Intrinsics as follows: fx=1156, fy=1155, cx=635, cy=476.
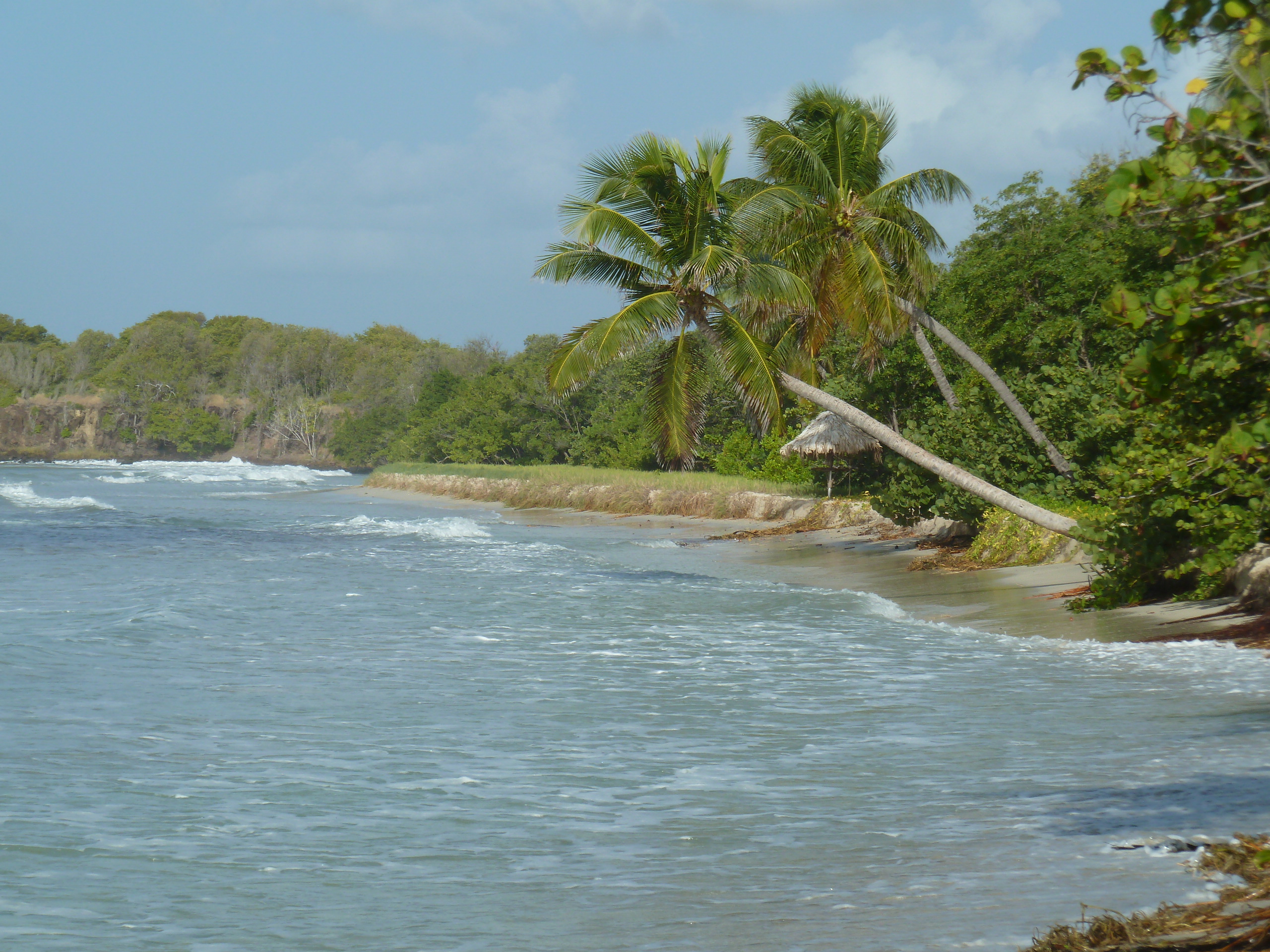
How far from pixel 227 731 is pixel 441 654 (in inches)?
142

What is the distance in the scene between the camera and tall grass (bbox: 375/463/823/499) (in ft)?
112

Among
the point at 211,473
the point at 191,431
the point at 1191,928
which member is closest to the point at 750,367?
the point at 1191,928

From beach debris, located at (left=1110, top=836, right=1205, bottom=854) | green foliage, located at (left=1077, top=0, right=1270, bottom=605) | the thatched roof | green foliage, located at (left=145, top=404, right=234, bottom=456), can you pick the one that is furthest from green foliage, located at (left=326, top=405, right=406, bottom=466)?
green foliage, located at (left=1077, top=0, right=1270, bottom=605)

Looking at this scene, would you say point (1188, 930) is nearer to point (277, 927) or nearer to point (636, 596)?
point (277, 927)

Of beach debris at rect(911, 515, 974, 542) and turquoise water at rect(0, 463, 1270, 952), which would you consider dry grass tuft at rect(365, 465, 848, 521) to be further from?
turquoise water at rect(0, 463, 1270, 952)

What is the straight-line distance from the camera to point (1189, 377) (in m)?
3.34

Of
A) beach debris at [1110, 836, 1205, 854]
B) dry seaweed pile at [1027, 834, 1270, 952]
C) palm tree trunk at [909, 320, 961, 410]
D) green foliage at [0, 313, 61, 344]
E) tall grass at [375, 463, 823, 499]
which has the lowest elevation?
beach debris at [1110, 836, 1205, 854]

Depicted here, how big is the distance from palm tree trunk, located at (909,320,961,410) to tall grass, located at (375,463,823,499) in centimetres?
1059

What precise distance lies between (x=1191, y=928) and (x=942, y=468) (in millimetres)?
12863

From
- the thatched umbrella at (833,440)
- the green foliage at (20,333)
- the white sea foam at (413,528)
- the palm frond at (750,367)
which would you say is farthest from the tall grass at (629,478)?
the green foliage at (20,333)

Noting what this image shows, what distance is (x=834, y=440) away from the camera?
1101 inches

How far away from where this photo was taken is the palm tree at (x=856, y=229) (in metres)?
18.5

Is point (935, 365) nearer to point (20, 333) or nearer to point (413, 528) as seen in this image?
point (413, 528)

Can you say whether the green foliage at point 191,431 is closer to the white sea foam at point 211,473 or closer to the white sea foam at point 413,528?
the white sea foam at point 211,473
